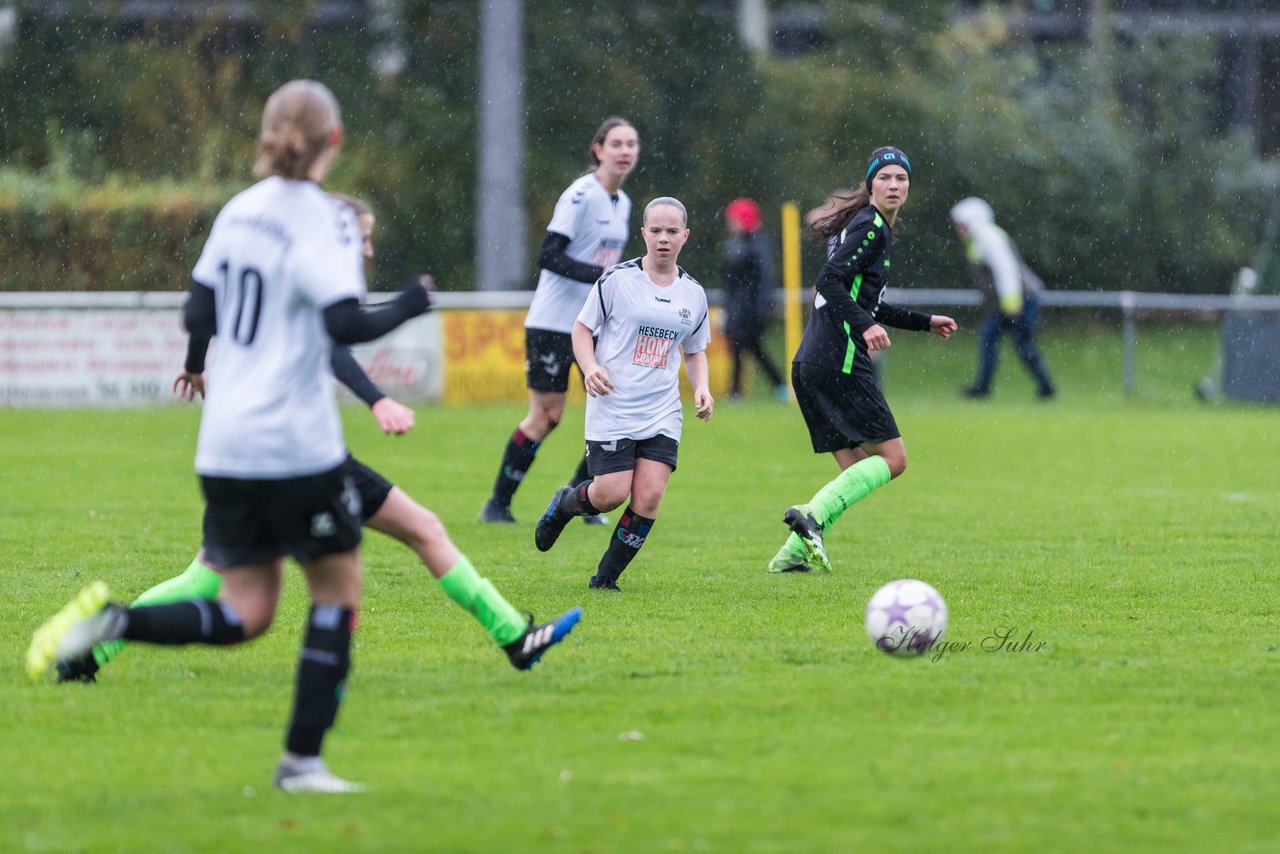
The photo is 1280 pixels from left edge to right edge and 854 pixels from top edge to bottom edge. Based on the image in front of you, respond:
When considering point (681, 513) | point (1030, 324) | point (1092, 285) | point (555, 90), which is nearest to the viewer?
point (681, 513)

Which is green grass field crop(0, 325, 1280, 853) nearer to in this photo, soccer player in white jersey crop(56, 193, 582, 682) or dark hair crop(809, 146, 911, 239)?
soccer player in white jersey crop(56, 193, 582, 682)

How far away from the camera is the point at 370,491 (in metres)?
5.69

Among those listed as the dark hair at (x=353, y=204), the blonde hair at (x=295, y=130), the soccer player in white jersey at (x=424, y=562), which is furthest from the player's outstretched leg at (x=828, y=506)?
the blonde hair at (x=295, y=130)

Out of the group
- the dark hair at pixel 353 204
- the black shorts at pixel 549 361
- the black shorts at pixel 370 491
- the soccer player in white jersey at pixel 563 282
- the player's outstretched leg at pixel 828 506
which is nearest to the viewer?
the black shorts at pixel 370 491

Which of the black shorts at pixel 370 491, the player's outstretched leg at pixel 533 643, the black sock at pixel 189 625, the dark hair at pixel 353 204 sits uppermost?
the dark hair at pixel 353 204

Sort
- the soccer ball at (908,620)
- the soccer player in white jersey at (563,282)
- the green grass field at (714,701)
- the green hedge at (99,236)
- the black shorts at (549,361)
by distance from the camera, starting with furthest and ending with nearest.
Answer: the green hedge at (99,236) < the black shorts at (549,361) < the soccer player in white jersey at (563,282) < the soccer ball at (908,620) < the green grass field at (714,701)

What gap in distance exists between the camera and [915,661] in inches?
244

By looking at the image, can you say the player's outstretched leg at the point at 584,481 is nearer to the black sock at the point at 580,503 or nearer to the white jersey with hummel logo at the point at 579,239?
the black sock at the point at 580,503

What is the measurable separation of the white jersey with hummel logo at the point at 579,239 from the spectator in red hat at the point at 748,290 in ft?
31.3

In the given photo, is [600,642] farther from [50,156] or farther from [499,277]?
[50,156]

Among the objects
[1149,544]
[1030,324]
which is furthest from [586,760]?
[1030,324]

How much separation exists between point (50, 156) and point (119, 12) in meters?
3.21

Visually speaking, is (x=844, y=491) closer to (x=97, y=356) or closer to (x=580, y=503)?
(x=580, y=503)

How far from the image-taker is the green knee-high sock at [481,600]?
569cm
